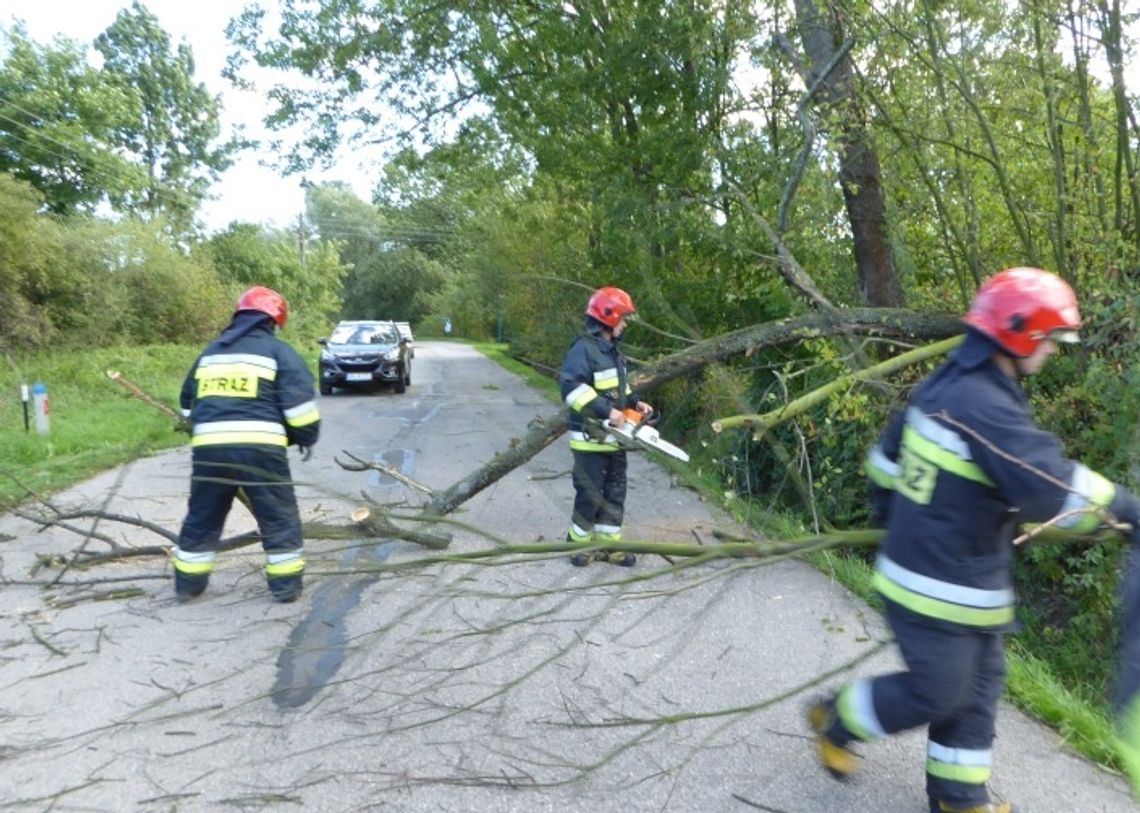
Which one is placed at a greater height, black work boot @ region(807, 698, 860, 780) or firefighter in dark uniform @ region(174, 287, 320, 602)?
firefighter in dark uniform @ region(174, 287, 320, 602)

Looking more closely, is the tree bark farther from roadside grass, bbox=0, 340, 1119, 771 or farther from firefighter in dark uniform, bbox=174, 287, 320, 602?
firefighter in dark uniform, bbox=174, 287, 320, 602

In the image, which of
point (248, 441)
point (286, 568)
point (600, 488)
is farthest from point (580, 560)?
point (248, 441)

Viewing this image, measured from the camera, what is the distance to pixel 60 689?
12.7 feet

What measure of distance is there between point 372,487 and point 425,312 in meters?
54.5

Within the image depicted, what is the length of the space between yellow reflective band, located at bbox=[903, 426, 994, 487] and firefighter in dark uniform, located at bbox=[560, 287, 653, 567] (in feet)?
9.90

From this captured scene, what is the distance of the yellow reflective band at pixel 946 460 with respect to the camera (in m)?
2.53

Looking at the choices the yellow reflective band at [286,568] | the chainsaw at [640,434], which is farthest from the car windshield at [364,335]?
the yellow reflective band at [286,568]

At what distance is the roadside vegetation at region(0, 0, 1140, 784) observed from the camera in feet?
17.9

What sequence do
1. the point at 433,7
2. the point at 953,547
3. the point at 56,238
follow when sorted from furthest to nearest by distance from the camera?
the point at 56,238 → the point at 433,7 → the point at 953,547

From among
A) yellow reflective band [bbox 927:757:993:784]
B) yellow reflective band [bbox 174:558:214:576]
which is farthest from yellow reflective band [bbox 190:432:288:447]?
yellow reflective band [bbox 927:757:993:784]

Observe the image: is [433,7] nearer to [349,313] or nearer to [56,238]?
[56,238]

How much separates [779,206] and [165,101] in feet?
125

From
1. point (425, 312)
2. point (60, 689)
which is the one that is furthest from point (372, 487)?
point (425, 312)

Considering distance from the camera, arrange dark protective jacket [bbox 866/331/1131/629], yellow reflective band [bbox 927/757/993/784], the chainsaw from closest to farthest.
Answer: dark protective jacket [bbox 866/331/1131/629], yellow reflective band [bbox 927/757/993/784], the chainsaw
